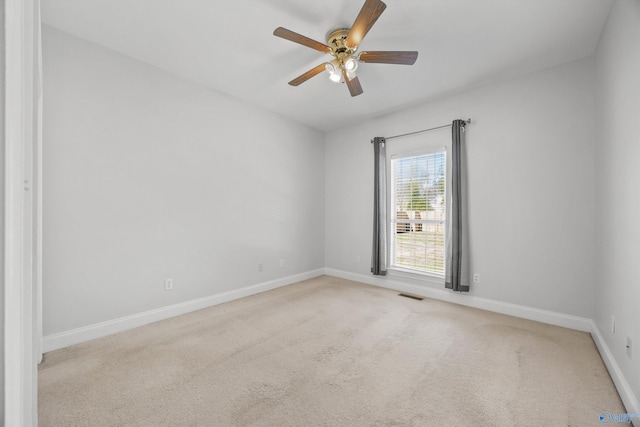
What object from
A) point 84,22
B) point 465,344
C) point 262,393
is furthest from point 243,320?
point 84,22

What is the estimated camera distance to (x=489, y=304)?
324cm

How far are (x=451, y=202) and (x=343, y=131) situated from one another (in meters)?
2.30

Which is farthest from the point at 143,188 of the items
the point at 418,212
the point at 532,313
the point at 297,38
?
the point at 532,313

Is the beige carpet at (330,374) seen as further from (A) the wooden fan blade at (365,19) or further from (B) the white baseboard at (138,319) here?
(A) the wooden fan blade at (365,19)

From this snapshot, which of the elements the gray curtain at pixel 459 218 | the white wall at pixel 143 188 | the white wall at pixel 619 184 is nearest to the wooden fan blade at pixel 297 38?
the white wall at pixel 143 188

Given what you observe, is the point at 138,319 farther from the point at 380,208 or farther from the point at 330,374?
the point at 380,208

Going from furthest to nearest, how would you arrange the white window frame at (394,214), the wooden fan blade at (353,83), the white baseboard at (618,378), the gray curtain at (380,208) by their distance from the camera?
1. the gray curtain at (380,208)
2. the white window frame at (394,214)
3. the wooden fan blade at (353,83)
4. the white baseboard at (618,378)

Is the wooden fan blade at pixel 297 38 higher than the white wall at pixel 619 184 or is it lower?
higher

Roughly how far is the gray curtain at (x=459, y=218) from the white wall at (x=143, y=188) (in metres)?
2.52

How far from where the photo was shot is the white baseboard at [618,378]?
1.57 metres

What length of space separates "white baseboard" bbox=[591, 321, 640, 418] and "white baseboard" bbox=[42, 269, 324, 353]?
3.60 m

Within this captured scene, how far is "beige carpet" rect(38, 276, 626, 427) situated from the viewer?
159 cm

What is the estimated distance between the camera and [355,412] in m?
1.61

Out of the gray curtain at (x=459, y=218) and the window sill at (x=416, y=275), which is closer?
the gray curtain at (x=459, y=218)
